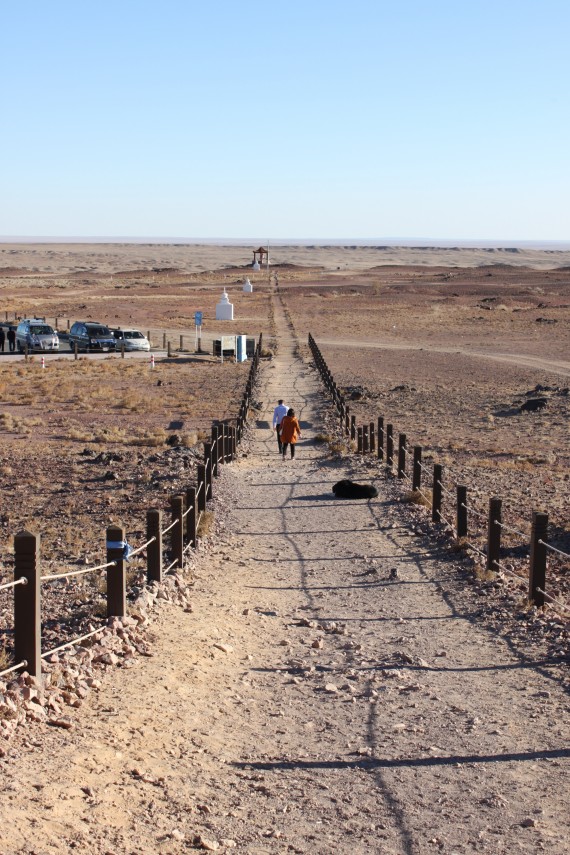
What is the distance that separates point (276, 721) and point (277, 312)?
69422 mm

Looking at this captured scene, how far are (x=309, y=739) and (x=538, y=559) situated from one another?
406 cm

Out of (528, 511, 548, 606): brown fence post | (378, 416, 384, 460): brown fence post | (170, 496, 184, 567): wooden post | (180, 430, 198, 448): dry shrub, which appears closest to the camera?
(528, 511, 548, 606): brown fence post

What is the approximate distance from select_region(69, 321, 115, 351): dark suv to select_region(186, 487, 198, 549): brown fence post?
37.4 meters

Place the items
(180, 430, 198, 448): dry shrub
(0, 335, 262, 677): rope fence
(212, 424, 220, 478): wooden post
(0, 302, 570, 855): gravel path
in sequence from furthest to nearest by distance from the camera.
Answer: (180, 430, 198, 448): dry shrub < (212, 424, 220, 478): wooden post < (0, 335, 262, 677): rope fence < (0, 302, 570, 855): gravel path

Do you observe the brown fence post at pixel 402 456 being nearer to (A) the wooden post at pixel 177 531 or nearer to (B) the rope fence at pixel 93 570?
(B) the rope fence at pixel 93 570

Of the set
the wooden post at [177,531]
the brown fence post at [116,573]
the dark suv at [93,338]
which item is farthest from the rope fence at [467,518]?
the dark suv at [93,338]

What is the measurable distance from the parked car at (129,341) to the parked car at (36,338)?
276cm

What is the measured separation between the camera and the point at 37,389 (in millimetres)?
35500

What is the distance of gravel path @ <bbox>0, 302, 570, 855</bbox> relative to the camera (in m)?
5.22

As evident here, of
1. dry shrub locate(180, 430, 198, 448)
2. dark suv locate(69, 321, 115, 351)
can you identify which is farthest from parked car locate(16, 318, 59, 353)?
dry shrub locate(180, 430, 198, 448)

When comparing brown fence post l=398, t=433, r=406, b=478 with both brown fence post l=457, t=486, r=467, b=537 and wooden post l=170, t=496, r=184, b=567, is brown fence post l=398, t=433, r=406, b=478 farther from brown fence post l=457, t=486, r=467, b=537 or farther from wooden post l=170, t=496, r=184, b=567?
wooden post l=170, t=496, r=184, b=567

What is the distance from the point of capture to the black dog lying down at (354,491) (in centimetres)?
1648

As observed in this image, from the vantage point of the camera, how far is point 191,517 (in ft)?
40.2

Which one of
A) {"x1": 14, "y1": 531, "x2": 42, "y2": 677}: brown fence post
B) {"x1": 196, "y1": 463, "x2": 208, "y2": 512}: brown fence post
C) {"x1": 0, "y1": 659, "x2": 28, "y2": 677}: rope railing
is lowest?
{"x1": 196, "y1": 463, "x2": 208, "y2": 512}: brown fence post
